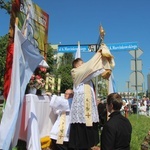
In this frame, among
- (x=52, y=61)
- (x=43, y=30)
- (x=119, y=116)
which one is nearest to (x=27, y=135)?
(x=119, y=116)

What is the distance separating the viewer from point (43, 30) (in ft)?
24.2

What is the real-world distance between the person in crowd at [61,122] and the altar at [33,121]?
236 mm

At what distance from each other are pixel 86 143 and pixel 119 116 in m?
2.15

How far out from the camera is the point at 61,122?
6.05m

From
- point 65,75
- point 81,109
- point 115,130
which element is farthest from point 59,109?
point 65,75

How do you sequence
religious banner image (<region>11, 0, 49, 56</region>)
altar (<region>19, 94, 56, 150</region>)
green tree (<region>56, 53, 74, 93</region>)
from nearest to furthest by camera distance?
altar (<region>19, 94, 56, 150</region>)
religious banner image (<region>11, 0, 49, 56</region>)
green tree (<region>56, 53, 74, 93</region>)

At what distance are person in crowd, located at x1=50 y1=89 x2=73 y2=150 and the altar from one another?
0.24 m

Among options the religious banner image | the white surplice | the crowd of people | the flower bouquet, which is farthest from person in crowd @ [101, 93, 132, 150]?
the religious banner image

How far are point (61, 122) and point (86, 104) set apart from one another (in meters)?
0.77

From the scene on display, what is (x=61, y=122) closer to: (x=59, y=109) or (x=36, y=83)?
(x=59, y=109)

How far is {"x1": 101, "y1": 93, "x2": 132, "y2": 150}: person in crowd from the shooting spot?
3395 millimetres

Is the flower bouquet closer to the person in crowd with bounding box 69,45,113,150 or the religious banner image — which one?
the person in crowd with bounding box 69,45,113,150

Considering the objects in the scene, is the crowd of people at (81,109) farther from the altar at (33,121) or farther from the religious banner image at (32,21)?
the religious banner image at (32,21)

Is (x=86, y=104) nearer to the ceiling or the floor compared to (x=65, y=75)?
nearer to the floor
